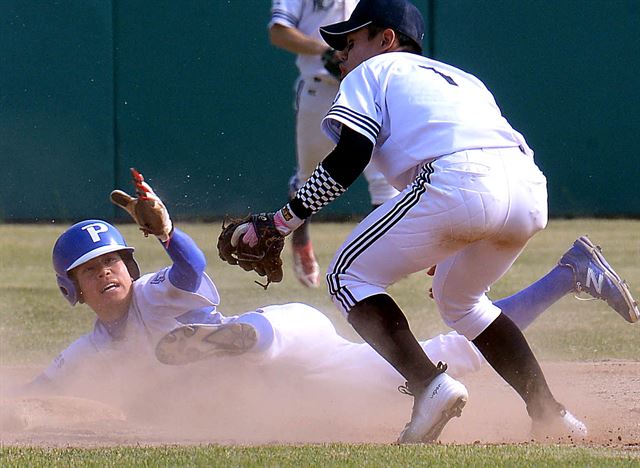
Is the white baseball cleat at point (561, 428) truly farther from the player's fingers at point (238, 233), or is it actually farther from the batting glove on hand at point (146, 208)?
the batting glove on hand at point (146, 208)

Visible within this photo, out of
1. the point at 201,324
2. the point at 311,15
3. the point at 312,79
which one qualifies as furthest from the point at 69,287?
the point at 311,15

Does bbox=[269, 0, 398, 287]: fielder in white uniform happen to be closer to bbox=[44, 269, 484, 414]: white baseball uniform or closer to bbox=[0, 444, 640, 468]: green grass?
bbox=[44, 269, 484, 414]: white baseball uniform

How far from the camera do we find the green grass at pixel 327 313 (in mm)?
3223

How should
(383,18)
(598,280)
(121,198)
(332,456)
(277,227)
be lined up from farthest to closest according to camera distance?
1. (598,280)
2. (121,198)
3. (383,18)
4. (277,227)
5. (332,456)

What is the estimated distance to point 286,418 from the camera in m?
4.41

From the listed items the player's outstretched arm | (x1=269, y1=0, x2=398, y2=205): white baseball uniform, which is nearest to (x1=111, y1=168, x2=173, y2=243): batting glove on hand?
the player's outstretched arm

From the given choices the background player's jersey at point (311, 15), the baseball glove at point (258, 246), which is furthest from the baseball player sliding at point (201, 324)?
the background player's jersey at point (311, 15)

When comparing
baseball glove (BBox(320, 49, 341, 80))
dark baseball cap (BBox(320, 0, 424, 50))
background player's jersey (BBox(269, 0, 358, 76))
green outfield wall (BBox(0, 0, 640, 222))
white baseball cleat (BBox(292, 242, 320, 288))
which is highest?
dark baseball cap (BBox(320, 0, 424, 50))

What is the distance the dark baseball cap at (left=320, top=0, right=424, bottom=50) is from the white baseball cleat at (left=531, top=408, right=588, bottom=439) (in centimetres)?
134

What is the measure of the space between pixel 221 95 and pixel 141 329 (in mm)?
8137

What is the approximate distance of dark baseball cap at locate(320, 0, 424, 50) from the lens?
3.86 m

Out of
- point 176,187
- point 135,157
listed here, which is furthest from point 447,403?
point 176,187

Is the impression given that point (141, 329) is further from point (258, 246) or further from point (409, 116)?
point (409, 116)

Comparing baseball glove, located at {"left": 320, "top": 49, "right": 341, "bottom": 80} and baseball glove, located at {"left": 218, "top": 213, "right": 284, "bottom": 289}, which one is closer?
baseball glove, located at {"left": 218, "top": 213, "right": 284, "bottom": 289}
